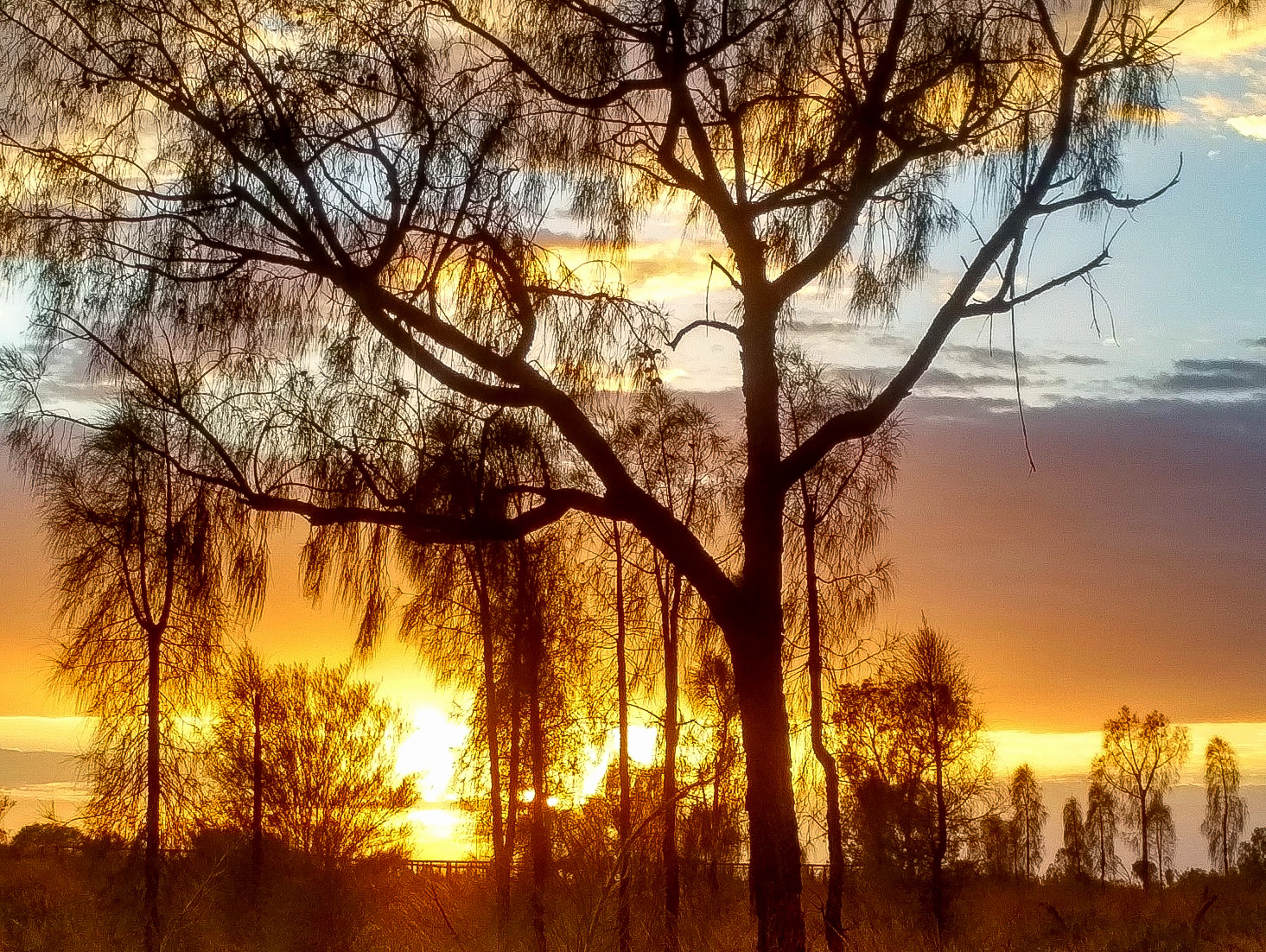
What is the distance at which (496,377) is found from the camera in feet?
28.0

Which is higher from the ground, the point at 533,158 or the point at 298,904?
the point at 533,158

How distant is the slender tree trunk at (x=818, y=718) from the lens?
1772 centimetres

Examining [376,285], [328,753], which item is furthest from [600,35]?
[328,753]

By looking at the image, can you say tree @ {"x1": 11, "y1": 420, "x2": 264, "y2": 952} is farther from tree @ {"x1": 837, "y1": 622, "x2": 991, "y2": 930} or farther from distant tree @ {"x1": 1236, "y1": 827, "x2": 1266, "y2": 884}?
distant tree @ {"x1": 1236, "y1": 827, "x2": 1266, "y2": 884}

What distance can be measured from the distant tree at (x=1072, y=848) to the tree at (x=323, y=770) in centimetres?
3920

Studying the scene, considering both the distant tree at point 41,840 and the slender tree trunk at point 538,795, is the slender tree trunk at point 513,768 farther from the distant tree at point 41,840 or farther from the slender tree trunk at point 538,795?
the distant tree at point 41,840

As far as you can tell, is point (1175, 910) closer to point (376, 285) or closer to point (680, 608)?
point (680, 608)

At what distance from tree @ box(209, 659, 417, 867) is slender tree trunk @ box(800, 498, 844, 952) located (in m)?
13.2

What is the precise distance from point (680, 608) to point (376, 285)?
1265 centimetres

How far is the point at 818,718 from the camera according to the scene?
1830cm

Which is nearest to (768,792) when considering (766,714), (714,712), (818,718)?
(766,714)

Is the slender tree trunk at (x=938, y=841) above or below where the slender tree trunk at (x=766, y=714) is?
below

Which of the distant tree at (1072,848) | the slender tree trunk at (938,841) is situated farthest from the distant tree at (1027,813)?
the slender tree trunk at (938,841)

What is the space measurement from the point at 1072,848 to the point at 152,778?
5649 centimetres
